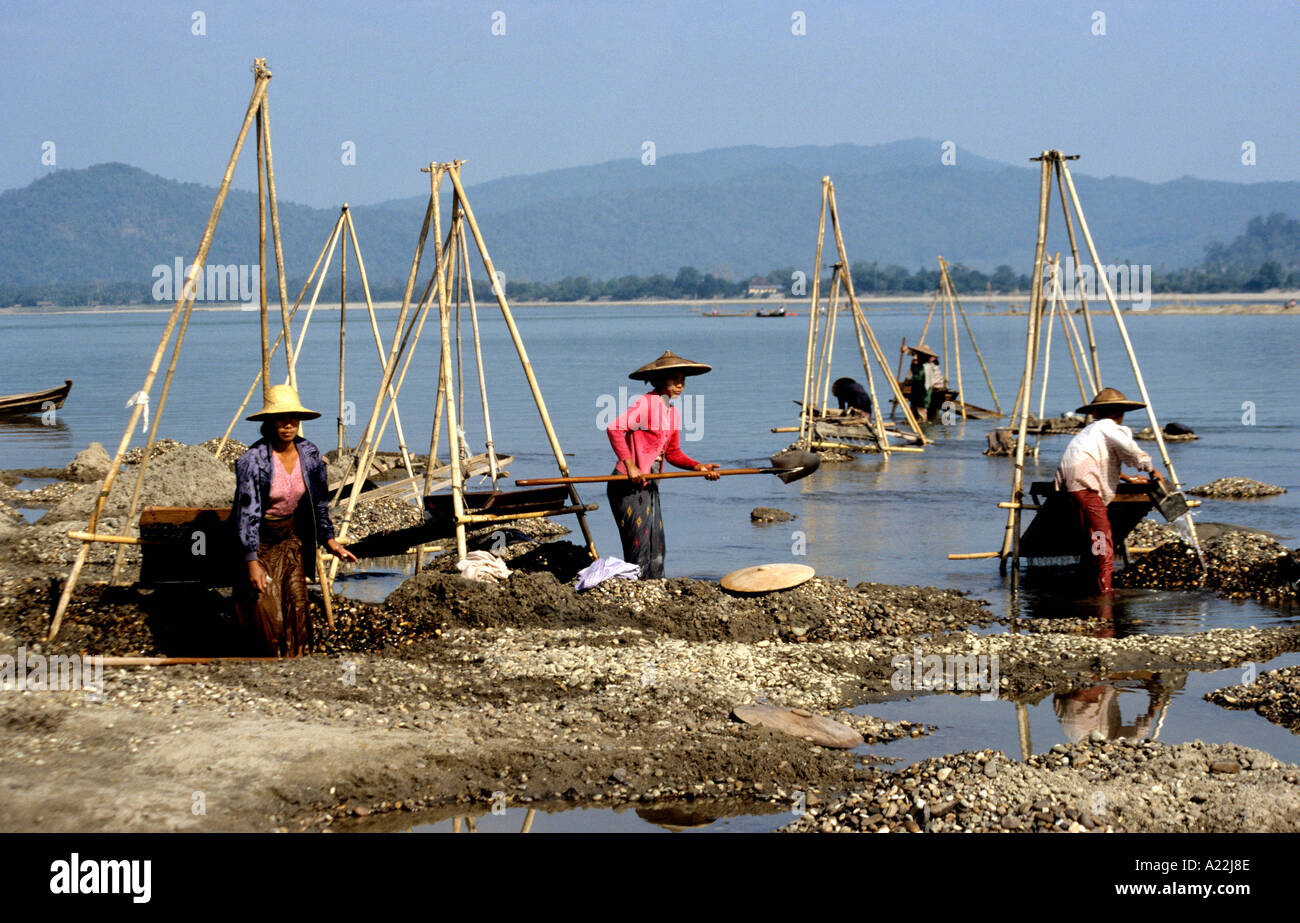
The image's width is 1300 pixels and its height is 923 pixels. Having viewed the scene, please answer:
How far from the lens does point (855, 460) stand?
59.9 ft

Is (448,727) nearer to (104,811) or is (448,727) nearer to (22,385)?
(104,811)

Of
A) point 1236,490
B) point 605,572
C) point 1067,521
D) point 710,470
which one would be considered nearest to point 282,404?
point 605,572

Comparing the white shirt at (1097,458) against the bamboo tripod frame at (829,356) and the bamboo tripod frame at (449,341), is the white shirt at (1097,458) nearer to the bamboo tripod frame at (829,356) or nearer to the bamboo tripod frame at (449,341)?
the bamboo tripod frame at (449,341)

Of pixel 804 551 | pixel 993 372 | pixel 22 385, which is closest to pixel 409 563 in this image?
pixel 804 551

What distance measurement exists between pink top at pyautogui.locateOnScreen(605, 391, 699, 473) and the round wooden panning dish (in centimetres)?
78

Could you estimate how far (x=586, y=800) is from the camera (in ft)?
17.7

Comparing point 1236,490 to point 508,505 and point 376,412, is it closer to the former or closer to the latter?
point 508,505

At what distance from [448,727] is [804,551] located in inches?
245

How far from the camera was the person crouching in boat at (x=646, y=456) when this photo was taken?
334 inches

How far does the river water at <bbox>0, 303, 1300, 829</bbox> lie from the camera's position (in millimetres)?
8367

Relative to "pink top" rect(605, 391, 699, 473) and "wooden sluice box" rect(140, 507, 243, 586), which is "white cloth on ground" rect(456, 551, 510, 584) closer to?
"pink top" rect(605, 391, 699, 473)

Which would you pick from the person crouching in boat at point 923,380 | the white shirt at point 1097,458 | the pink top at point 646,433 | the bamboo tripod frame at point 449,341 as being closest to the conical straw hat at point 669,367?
the pink top at point 646,433

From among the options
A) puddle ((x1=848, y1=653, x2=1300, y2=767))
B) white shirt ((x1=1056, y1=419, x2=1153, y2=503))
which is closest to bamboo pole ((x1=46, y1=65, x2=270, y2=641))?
puddle ((x1=848, y1=653, x2=1300, y2=767))

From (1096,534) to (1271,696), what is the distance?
260cm
